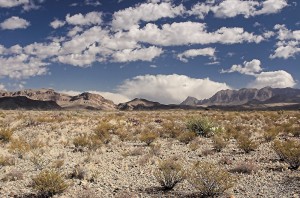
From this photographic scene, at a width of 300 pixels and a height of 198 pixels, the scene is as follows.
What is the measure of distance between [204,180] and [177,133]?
14.7 m

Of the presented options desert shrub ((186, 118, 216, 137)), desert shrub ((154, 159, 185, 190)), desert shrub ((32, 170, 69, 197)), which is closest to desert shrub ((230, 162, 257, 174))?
desert shrub ((154, 159, 185, 190))

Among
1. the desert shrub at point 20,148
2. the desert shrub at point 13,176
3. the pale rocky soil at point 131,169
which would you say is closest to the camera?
the pale rocky soil at point 131,169

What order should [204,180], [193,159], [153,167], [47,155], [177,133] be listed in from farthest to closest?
[177,133], [47,155], [193,159], [153,167], [204,180]

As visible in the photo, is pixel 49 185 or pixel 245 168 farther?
pixel 245 168

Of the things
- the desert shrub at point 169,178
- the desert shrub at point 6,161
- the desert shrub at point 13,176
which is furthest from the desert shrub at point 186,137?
the desert shrub at point 13,176

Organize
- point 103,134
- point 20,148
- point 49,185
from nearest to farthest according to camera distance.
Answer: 1. point 49,185
2. point 20,148
3. point 103,134

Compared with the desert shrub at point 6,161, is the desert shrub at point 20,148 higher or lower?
higher

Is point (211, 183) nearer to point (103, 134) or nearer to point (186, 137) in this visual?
point (186, 137)

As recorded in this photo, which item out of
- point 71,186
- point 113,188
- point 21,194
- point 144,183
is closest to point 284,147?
point 144,183

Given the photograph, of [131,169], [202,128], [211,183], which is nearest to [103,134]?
[202,128]

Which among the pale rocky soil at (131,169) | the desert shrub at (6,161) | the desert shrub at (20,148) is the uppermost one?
the desert shrub at (20,148)

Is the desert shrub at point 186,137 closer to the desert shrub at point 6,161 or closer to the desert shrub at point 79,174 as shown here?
the desert shrub at point 79,174

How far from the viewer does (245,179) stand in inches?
559

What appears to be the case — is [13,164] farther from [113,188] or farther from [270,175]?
[270,175]
